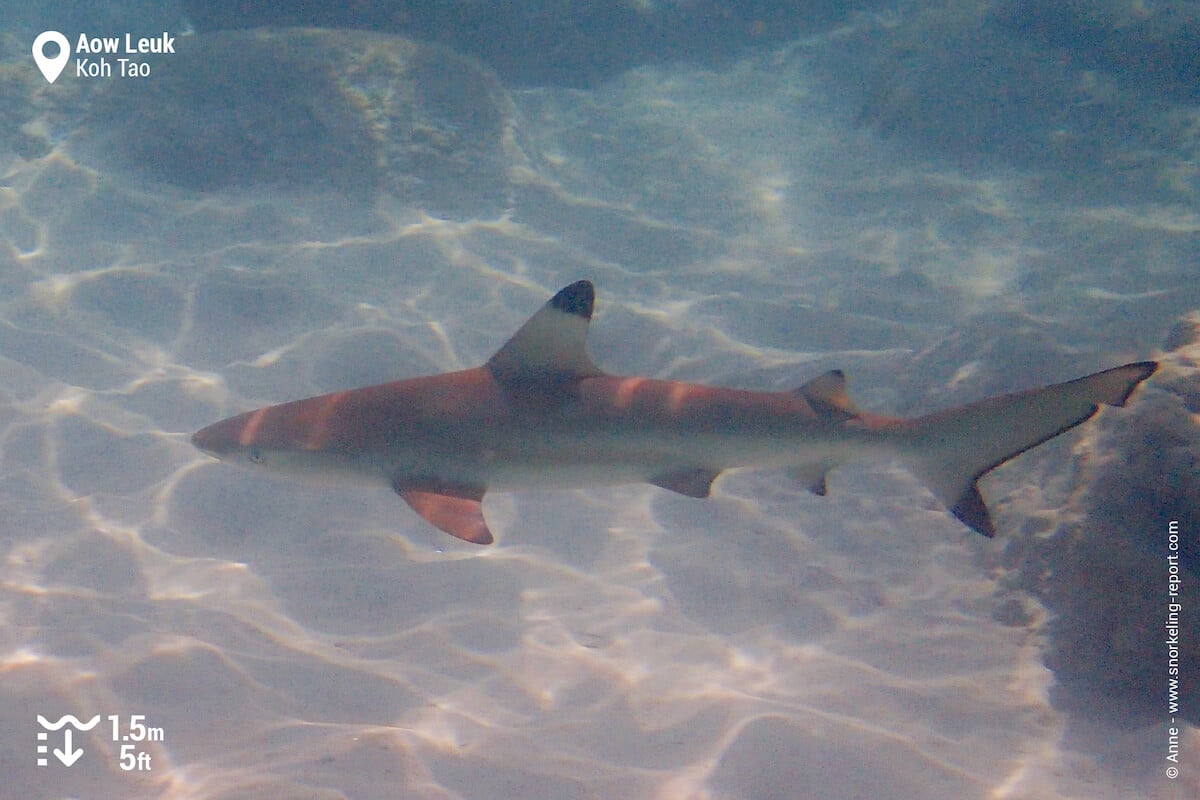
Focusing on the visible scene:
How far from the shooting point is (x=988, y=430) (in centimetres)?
338

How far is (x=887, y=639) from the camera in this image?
15.0 ft

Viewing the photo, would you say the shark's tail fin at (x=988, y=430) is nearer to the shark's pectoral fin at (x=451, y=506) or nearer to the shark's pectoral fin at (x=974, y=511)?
the shark's pectoral fin at (x=974, y=511)

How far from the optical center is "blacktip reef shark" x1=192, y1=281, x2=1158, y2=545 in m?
3.40

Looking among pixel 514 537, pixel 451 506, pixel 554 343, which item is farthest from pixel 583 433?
pixel 514 537

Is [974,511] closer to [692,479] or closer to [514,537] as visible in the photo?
[692,479]

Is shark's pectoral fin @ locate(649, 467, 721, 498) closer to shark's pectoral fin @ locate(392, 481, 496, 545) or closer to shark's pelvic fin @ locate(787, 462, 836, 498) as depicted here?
shark's pelvic fin @ locate(787, 462, 836, 498)

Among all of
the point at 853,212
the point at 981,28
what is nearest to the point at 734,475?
the point at 853,212

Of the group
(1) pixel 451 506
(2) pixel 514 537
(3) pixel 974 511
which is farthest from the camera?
(2) pixel 514 537

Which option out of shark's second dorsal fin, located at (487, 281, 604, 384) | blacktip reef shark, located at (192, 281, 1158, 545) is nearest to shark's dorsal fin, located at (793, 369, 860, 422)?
blacktip reef shark, located at (192, 281, 1158, 545)

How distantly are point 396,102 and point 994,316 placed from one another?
9498 mm

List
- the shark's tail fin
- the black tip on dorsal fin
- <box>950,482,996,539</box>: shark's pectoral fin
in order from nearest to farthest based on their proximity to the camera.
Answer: the shark's tail fin
the black tip on dorsal fin
<box>950,482,996,539</box>: shark's pectoral fin

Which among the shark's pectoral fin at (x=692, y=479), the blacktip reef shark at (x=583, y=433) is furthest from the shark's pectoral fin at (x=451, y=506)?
the shark's pectoral fin at (x=692, y=479)

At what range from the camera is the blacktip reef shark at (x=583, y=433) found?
3.40 m

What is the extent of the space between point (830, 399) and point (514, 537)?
286cm
